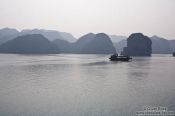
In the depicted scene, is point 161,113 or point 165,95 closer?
point 161,113

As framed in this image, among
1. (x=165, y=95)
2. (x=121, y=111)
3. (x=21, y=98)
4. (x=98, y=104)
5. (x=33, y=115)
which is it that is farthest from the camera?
(x=165, y=95)

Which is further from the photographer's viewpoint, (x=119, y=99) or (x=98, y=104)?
(x=119, y=99)

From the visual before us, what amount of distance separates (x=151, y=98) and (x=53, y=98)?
14765 mm

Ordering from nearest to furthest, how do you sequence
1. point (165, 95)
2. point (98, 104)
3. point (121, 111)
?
point (121, 111), point (98, 104), point (165, 95)

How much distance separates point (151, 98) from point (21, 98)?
63.9 feet

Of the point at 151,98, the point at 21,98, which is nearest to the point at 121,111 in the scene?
the point at 151,98

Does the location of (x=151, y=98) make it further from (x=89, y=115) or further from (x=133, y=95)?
(x=89, y=115)

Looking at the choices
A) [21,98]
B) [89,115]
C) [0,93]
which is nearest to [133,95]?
[89,115]

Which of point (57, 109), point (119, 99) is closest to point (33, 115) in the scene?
point (57, 109)

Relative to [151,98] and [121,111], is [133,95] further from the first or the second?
[121,111]

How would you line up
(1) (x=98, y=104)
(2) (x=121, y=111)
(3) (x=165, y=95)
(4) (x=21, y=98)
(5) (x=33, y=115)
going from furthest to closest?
(3) (x=165, y=95) < (4) (x=21, y=98) < (1) (x=98, y=104) < (2) (x=121, y=111) < (5) (x=33, y=115)

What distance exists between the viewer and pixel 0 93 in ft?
107

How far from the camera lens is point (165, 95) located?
3181 centimetres

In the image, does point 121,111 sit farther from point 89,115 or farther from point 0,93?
point 0,93
